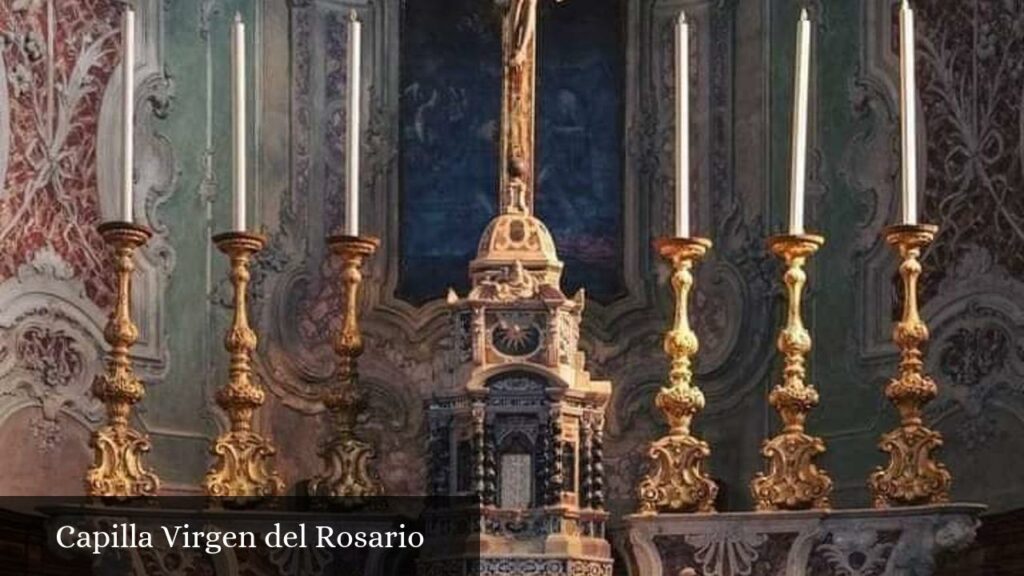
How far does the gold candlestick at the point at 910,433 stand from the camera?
26.7ft

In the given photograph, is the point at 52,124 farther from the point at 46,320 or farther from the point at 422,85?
the point at 422,85

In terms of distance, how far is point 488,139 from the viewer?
11.5 metres

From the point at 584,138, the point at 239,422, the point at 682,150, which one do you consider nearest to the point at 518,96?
the point at 682,150

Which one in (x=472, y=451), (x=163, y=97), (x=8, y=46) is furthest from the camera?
(x=163, y=97)

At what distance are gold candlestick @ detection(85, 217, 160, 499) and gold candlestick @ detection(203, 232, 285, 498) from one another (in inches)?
9.3

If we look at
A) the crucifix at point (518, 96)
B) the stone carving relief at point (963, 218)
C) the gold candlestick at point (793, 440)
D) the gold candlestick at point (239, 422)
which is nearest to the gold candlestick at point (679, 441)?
the gold candlestick at point (793, 440)

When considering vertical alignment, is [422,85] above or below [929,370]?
above

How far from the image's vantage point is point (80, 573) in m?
10.3

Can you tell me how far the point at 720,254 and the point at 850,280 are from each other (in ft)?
2.27

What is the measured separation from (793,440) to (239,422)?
5.86 feet

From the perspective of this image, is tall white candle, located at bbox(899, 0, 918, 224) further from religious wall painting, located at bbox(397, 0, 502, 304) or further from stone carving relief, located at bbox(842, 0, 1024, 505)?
religious wall painting, located at bbox(397, 0, 502, 304)

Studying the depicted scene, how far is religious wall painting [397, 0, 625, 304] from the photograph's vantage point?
37.4 feet

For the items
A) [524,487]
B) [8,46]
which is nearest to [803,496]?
[524,487]

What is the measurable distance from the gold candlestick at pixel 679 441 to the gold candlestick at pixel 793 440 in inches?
7.8
